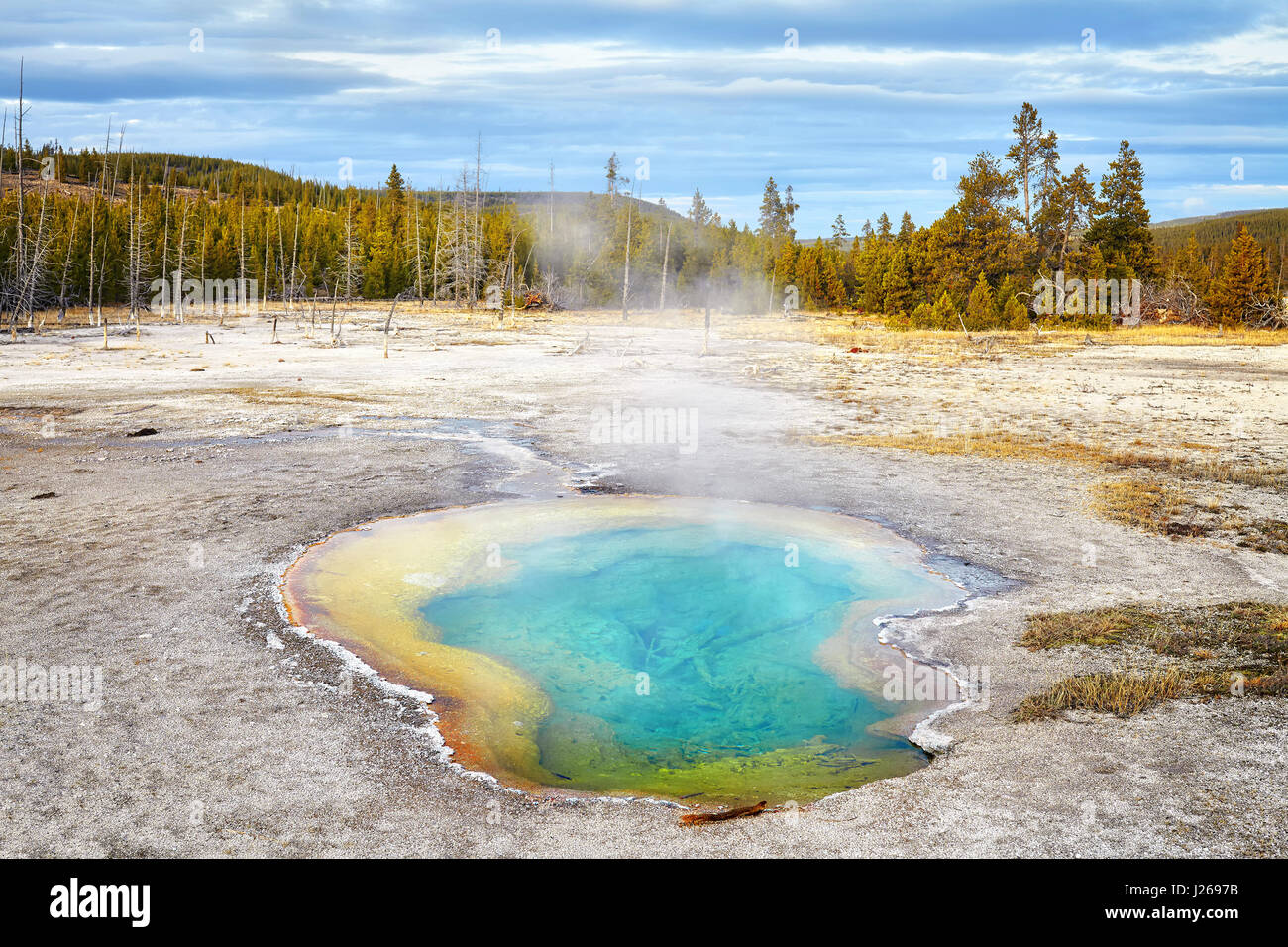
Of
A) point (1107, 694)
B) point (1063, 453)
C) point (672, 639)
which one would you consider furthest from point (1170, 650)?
point (1063, 453)

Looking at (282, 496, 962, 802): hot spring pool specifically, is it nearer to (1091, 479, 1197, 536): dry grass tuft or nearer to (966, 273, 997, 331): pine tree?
(1091, 479, 1197, 536): dry grass tuft

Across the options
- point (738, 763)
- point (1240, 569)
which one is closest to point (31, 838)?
point (738, 763)

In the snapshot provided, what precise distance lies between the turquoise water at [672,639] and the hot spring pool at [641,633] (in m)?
0.02

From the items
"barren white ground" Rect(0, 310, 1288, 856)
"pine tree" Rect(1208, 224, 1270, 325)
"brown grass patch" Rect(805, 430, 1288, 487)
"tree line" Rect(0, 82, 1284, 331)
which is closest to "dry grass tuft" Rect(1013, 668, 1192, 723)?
"barren white ground" Rect(0, 310, 1288, 856)

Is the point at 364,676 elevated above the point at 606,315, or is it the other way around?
the point at 606,315

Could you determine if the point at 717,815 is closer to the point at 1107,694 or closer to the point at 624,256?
the point at 1107,694

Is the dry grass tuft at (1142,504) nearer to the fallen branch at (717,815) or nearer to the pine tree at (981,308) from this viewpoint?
the fallen branch at (717,815)

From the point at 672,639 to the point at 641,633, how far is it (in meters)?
0.28

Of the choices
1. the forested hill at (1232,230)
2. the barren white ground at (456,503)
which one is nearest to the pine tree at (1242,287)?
the barren white ground at (456,503)

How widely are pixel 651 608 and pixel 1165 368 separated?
2735 centimetres

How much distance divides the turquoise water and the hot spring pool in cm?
2

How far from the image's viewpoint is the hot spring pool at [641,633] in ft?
19.3

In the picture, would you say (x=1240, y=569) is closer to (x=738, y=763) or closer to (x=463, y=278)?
(x=738, y=763)
